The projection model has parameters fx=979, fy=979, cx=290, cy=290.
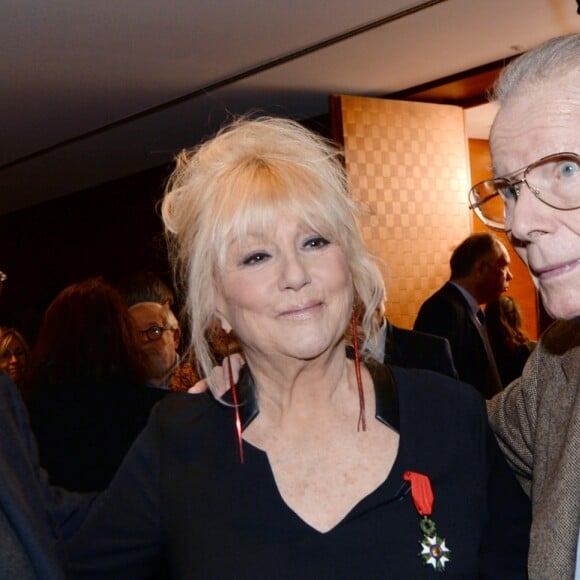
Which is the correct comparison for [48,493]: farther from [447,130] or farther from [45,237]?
[45,237]

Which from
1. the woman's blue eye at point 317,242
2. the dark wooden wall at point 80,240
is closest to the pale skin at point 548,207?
the woman's blue eye at point 317,242

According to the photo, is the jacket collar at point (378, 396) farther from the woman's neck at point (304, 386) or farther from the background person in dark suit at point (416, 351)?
the background person in dark suit at point (416, 351)

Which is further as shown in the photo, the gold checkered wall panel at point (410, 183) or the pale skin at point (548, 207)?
the gold checkered wall panel at point (410, 183)

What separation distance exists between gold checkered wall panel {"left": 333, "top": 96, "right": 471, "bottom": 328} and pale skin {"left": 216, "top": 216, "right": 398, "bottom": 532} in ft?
13.5

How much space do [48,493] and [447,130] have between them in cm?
498

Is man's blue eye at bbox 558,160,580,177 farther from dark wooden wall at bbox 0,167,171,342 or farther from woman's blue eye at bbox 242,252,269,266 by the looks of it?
dark wooden wall at bbox 0,167,171,342

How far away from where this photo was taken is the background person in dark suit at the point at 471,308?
506 centimetres

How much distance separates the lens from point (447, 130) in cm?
655

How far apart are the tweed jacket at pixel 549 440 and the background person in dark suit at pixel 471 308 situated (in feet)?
9.95

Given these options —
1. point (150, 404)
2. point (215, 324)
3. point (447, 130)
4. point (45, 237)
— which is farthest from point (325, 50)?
point (45, 237)

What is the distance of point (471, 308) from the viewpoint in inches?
207

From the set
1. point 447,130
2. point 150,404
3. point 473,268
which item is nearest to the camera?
point 150,404

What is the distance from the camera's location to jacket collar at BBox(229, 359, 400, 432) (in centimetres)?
191

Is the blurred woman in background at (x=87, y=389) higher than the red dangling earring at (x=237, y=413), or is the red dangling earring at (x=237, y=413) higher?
the red dangling earring at (x=237, y=413)
